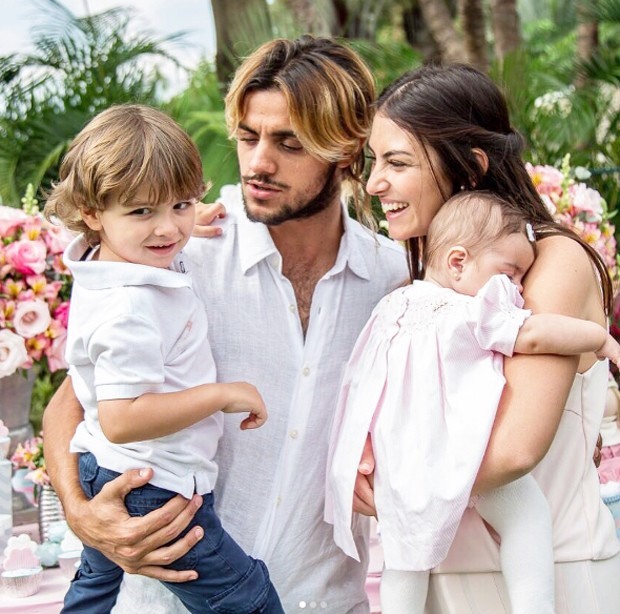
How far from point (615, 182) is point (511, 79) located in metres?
1.23

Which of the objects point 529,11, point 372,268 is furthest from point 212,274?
point 529,11

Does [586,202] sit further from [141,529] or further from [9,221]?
[141,529]

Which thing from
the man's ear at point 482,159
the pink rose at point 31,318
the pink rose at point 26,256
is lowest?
the pink rose at point 31,318

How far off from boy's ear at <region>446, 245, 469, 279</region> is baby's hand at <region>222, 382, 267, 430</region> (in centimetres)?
58

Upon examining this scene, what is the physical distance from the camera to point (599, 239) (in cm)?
435

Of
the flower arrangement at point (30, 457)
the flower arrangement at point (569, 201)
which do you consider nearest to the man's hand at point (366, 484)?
the flower arrangement at point (30, 457)

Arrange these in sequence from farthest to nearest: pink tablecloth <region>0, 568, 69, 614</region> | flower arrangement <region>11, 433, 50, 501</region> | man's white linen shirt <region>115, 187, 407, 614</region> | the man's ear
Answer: flower arrangement <region>11, 433, 50, 501</region>, pink tablecloth <region>0, 568, 69, 614</region>, man's white linen shirt <region>115, 187, 407, 614</region>, the man's ear

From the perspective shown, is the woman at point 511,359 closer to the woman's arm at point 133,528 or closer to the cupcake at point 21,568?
the woman's arm at point 133,528

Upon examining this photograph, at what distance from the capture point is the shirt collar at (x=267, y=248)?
315 centimetres

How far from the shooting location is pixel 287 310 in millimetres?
3150

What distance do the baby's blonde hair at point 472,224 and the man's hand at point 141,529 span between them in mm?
888

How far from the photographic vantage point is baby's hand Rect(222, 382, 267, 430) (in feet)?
8.50

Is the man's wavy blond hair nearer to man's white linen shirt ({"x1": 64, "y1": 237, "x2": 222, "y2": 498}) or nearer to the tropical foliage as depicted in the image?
man's white linen shirt ({"x1": 64, "y1": 237, "x2": 222, "y2": 498})

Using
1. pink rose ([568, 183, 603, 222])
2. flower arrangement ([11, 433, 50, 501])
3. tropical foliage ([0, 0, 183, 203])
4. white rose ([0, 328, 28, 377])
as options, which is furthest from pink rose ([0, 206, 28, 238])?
tropical foliage ([0, 0, 183, 203])
